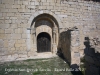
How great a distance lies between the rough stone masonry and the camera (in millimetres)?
6078

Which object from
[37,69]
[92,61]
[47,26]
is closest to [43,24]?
[47,26]

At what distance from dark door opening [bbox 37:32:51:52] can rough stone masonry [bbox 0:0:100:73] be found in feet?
0.88

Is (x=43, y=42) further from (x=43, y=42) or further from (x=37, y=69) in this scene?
(x=37, y=69)

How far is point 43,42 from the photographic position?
7.36 meters

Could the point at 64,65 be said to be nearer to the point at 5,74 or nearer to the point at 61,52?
the point at 61,52

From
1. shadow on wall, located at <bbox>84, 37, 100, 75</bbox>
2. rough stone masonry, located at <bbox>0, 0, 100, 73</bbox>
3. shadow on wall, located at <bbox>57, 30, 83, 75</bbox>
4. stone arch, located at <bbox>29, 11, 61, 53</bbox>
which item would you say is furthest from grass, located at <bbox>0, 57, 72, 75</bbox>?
stone arch, located at <bbox>29, 11, 61, 53</bbox>

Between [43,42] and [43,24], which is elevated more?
[43,24]

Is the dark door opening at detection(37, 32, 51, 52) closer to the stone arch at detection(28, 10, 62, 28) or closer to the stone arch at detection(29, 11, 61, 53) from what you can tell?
the stone arch at detection(29, 11, 61, 53)

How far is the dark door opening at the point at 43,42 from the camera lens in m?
7.30

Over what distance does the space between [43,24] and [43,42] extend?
4.19ft

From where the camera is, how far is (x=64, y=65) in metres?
5.26

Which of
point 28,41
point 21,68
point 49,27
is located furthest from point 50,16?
point 21,68

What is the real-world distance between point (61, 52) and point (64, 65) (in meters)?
1.65

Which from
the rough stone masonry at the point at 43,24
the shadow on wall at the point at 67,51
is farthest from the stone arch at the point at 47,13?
the shadow on wall at the point at 67,51
